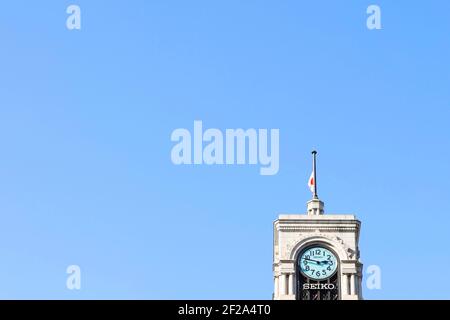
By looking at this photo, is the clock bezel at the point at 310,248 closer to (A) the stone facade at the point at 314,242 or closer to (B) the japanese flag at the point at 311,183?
(A) the stone facade at the point at 314,242

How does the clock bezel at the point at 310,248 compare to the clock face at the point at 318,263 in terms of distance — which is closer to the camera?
the clock bezel at the point at 310,248

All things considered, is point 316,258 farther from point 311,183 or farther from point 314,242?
point 311,183

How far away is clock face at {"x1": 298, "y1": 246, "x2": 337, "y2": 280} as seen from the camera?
448 feet

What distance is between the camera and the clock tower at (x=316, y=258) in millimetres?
135875

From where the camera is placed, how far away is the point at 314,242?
139125 mm

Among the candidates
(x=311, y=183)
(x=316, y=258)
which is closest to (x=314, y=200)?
(x=311, y=183)

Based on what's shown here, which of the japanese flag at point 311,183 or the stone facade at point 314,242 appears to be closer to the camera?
the stone facade at point 314,242

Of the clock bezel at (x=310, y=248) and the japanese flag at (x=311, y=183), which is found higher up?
the japanese flag at (x=311, y=183)

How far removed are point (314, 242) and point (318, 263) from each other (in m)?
3.07

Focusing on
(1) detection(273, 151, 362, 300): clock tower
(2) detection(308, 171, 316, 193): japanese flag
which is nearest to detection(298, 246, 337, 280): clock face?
(1) detection(273, 151, 362, 300): clock tower

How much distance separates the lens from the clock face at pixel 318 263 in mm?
136625

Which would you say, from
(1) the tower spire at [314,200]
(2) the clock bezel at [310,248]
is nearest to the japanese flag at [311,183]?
(1) the tower spire at [314,200]

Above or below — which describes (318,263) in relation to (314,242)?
below
